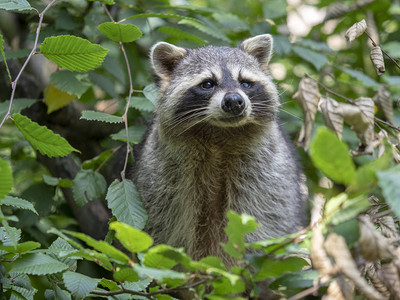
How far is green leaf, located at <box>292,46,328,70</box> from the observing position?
20.8 ft

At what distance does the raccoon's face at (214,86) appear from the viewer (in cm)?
460

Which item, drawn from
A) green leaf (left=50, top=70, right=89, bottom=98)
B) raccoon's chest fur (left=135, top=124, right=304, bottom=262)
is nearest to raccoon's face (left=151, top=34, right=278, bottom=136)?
raccoon's chest fur (left=135, top=124, right=304, bottom=262)

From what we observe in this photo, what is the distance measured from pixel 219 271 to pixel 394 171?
96 centimetres

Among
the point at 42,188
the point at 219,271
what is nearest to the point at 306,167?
the point at 42,188

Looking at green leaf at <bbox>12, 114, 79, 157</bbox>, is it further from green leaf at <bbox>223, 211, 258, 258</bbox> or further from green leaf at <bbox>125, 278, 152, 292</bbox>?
green leaf at <bbox>223, 211, 258, 258</bbox>

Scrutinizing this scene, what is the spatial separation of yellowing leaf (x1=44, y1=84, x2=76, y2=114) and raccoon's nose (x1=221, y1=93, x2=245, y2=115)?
225cm

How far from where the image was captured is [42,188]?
18.6 ft

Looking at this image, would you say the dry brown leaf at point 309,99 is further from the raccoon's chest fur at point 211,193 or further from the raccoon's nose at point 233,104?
the raccoon's chest fur at point 211,193

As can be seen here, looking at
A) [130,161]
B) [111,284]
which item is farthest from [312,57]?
[111,284]

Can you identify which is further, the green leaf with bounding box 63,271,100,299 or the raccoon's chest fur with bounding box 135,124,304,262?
the raccoon's chest fur with bounding box 135,124,304,262

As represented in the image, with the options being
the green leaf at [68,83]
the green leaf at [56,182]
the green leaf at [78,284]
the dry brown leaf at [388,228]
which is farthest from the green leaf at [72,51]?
the dry brown leaf at [388,228]

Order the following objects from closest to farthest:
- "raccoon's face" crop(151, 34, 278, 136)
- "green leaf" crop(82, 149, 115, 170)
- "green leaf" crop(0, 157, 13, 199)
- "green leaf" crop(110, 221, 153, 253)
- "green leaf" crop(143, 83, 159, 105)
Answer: "green leaf" crop(110, 221, 153, 253) → "green leaf" crop(0, 157, 13, 199) → "raccoon's face" crop(151, 34, 278, 136) → "green leaf" crop(143, 83, 159, 105) → "green leaf" crop(82, 149, 115, 170)

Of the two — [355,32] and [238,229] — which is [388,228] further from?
[355,32]

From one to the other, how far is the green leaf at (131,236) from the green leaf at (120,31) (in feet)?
7.45
